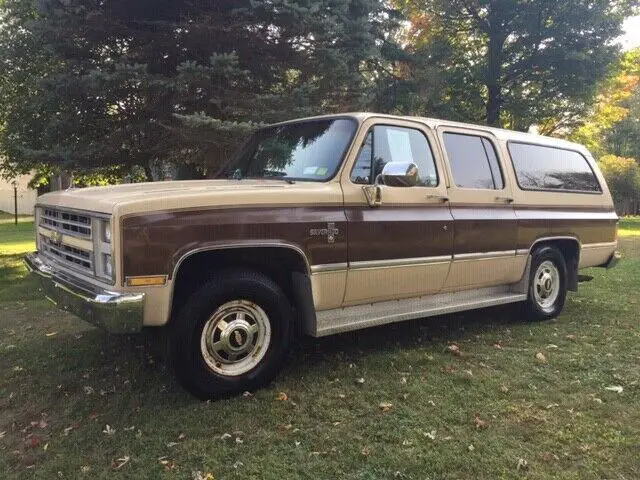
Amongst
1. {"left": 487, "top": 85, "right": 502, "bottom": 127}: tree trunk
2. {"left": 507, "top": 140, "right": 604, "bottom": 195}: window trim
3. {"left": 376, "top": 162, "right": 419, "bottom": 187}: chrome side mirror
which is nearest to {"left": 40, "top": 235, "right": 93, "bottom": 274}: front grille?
{"left": 376, "top": 162, "right": 419, "bottom": 187}: chrome side mirror

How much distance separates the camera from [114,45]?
30.5 feet

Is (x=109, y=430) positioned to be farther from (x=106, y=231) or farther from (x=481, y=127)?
(x=481, y=127)

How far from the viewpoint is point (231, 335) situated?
13.1ft

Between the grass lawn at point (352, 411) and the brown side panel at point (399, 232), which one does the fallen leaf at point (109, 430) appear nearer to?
the grass lawn at point (352, 411)

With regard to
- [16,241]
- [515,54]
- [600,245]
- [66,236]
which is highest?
[515,54]

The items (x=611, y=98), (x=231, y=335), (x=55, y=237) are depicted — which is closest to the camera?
(x=231, y=335)

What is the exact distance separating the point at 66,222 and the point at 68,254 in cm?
24

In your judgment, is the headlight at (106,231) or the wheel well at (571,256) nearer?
the headlight at (106,231)

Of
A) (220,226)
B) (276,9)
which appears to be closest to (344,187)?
(220,226)

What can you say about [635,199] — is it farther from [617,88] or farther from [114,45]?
[114,45]

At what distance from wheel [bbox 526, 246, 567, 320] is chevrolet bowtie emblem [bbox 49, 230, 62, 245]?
456 centimetres

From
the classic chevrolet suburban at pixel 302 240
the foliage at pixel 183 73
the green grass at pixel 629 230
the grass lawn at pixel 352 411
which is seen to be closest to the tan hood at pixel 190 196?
the classic chevrolet suburban at pixel 302 240

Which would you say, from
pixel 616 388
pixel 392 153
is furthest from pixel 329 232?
pixel 616 388

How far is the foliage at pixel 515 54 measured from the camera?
15422 millimetres
